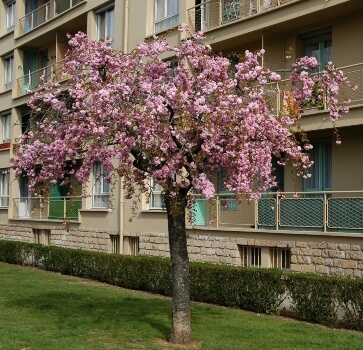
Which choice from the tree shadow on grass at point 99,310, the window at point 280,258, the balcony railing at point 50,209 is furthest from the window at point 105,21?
the tree shadow on grass at point 99,310

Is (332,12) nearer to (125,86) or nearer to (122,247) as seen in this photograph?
(125,86)

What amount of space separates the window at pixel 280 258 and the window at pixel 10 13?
21.9 meters

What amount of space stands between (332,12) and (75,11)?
13.5m

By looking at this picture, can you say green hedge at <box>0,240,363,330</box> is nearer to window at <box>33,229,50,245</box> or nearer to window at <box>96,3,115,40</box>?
window at <box>33,229,50,245</box>

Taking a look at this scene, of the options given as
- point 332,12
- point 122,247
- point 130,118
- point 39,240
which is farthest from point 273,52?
point 39,240

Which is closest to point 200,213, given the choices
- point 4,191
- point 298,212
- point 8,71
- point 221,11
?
point 298,212

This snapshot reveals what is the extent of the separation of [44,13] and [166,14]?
10855 millimetres

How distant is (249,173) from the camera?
10539 millimetres

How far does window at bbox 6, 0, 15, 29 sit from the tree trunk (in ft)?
85.7

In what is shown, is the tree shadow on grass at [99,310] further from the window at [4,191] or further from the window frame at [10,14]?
the window frame at [10,14]

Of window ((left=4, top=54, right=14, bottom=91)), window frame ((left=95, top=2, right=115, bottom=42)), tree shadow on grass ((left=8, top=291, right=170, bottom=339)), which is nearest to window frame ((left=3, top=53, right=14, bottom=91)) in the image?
window ((left=4, top=54, right=14, bottom=91))

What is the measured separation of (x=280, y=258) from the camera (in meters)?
17.6

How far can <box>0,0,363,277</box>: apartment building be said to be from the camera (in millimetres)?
15969

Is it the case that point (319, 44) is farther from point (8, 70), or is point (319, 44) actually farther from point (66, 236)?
point (8, 70)
